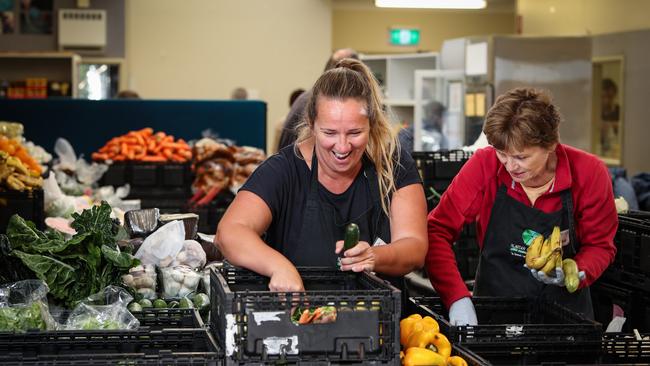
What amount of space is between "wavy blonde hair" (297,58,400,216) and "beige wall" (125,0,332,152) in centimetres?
1081

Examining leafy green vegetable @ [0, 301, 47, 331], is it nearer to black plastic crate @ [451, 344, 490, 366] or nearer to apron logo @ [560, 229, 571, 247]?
black plastic crate @ [451, 344, 490, 366]

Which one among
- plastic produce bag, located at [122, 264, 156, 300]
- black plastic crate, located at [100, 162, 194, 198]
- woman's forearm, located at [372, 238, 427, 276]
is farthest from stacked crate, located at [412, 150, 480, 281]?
woman's forearm, located at [372, 238, 427, 276]

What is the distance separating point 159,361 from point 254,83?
11663 mm

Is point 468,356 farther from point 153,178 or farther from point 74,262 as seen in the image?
point 153,178

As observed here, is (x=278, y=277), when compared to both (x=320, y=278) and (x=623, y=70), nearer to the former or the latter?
(x=320, y=278)

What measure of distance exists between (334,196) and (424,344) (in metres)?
0.62

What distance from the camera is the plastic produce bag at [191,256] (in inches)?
151

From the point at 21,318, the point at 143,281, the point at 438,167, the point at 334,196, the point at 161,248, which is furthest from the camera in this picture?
the point at 438,167

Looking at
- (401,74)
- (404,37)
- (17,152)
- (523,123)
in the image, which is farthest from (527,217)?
(404,37)

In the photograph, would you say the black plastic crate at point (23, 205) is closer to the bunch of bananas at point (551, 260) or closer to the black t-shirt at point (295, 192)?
the black t-shirt at point (295, 192)

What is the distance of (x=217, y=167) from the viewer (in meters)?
7.25

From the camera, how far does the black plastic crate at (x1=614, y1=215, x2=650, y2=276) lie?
149 inches

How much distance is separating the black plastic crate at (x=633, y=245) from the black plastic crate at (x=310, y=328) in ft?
5.85

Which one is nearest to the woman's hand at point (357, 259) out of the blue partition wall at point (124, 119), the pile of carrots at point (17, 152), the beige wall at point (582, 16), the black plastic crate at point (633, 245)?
the black plastic crate at point (633, 245)
